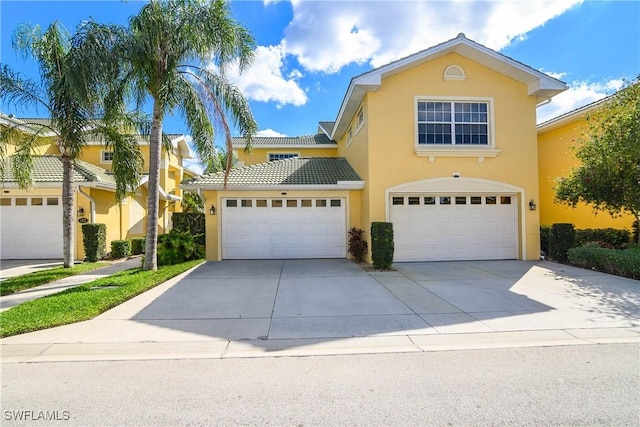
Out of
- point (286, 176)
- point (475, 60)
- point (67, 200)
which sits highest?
point (475, 60)

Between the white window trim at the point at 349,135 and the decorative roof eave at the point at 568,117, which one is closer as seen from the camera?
the decorative roof eave at the point at 568,117

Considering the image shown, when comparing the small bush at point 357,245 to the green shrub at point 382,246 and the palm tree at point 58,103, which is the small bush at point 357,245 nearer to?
the green shrub at point 382,246

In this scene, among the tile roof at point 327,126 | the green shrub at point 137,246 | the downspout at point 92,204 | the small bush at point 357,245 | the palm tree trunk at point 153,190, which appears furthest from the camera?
the tile roof at point 327,126

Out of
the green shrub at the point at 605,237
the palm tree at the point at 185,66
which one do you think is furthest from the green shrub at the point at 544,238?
the palm tree at the point at 185,66

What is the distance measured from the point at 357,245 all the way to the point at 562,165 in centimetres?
1032

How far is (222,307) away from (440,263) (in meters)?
7.92

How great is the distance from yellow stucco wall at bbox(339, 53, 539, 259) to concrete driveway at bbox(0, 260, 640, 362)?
11.5ft

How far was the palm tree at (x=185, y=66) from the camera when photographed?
8.68 meters

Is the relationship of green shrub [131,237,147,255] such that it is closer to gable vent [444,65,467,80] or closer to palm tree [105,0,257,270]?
palm tree [105,0,257,270]

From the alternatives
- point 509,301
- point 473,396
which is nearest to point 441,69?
point 509,301

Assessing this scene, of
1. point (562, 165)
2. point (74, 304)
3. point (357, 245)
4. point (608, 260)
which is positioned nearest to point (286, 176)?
point (357, 245)

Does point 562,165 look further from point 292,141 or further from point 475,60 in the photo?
point 292,141

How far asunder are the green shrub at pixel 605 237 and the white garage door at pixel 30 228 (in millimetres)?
20749

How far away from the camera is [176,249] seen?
11758mm
